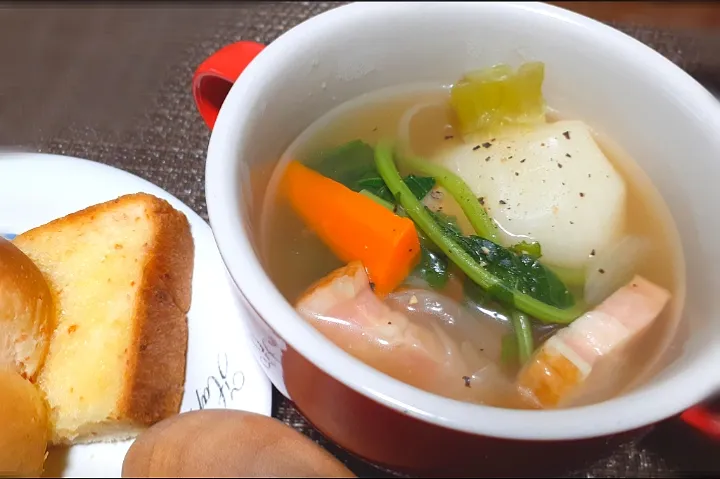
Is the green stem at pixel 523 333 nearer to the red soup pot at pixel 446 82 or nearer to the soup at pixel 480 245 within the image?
the soup at pixel 480 245

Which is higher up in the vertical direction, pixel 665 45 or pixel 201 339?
pixel 665 45

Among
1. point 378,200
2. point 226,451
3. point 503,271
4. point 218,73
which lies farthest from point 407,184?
point 226,451

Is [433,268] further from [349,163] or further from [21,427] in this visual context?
[21,427]

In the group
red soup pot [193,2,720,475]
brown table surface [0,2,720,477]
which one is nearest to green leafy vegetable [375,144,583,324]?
red soup pot [193,2,720,475]

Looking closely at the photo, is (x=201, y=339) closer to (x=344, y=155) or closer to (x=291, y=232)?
(x=291, y=232)

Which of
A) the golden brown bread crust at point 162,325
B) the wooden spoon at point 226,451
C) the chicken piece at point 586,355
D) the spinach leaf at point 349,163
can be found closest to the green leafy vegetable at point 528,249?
the chicken piece at point 586,355

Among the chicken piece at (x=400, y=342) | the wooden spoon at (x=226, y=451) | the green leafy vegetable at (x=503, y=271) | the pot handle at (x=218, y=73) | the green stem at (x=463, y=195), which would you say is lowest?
the wooden spoon at (x=226, y=451)

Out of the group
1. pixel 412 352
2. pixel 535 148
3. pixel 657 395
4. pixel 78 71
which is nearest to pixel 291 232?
pixel 412 352
